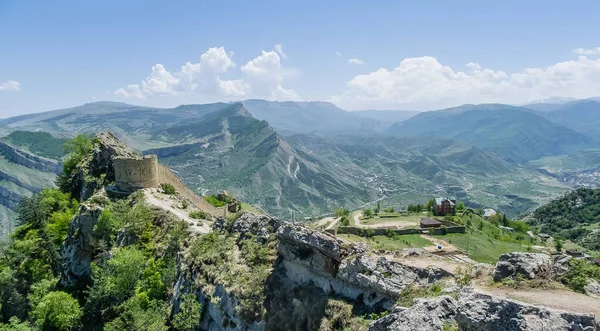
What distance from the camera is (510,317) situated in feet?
55.9

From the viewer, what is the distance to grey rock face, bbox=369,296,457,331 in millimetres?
20375

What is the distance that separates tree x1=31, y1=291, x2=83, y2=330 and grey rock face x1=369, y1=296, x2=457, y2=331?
36.7 meters

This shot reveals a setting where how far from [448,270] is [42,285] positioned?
51675 mm

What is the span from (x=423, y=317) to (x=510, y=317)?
4731mm

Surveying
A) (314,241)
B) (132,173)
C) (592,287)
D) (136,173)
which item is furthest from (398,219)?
(592,287)

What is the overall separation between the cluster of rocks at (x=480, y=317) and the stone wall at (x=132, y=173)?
5209cm

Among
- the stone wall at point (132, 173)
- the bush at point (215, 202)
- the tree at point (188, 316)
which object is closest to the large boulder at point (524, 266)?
the tree at point (188, 316)

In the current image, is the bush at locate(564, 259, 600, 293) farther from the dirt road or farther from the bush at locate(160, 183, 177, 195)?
the bush at locate(160, 183, 177, 195)

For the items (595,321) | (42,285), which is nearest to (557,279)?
(595,321)

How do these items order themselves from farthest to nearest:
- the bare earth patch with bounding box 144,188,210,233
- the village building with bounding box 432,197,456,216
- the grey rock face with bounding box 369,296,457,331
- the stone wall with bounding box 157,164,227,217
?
the village building with bounding box 432,197,456,216 < the stone wall with bounding box 157,164,227,217 < the bare earth patch with bounding box 144,188,210,233 < the grey rock face with bounding box 369,296,457,331

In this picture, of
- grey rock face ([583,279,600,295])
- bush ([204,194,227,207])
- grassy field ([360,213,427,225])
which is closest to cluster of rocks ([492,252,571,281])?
grey rock face ([583,279,600,295])

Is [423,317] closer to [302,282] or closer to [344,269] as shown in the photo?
[344,269]

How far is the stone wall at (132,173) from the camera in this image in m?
63.0

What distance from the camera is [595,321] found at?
52.3ft
